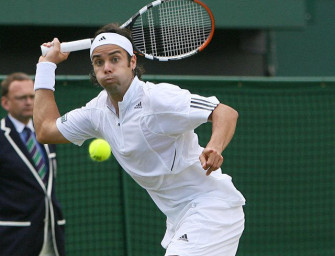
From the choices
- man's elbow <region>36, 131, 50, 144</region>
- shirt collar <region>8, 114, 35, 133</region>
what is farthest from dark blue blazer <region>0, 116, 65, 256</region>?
A: man's elbow <region>36, 131, 50, 144</region>

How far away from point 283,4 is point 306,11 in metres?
0.81

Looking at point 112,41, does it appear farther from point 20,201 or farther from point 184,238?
point 20,201

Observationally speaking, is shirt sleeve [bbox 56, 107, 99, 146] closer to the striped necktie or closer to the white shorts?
the white shorts

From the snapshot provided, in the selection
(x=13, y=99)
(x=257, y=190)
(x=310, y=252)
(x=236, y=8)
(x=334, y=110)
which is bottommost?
(x=310, y=252)

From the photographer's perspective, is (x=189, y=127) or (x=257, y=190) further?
(x=257, y=190)

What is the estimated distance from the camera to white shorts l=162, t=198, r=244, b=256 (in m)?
4.50

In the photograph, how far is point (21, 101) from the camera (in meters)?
5.98

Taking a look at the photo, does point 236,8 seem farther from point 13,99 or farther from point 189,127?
point 189,127

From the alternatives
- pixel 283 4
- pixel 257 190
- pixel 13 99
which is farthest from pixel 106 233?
pixel 283 4

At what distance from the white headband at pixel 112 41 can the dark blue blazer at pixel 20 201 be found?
152 cm

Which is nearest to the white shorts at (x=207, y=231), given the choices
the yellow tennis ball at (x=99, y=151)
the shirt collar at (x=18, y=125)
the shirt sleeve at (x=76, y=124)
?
the shirt sleeve at (x=76, y=124)

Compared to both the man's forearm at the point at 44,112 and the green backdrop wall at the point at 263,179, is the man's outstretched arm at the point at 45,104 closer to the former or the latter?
the man's forearm at the point at 44,112

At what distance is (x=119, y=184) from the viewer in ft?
24.7

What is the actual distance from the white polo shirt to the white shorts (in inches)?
2.3
